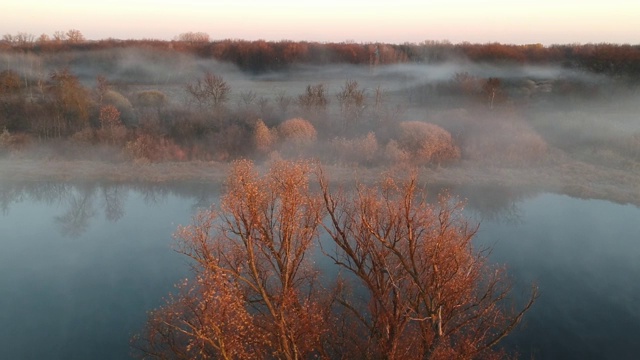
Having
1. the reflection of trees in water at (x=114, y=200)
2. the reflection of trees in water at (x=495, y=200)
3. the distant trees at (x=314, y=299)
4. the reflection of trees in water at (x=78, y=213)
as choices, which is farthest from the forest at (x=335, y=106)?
the distant trees at (x=314, y=299)

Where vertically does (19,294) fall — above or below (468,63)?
below

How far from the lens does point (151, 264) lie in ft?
41.8

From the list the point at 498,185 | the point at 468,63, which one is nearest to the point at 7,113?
the point at 498,185

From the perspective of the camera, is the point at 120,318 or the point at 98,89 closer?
the point at 120,318

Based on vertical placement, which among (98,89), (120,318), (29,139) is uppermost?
(98,89)

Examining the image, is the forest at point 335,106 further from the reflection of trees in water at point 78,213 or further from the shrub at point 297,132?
the reflection of trees in water at point 78,213

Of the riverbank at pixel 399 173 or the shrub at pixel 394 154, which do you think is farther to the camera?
the shrub at pixel 394 154

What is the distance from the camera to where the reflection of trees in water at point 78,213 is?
597 inches

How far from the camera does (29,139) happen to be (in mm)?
22922

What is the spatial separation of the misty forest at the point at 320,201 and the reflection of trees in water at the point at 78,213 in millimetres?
98

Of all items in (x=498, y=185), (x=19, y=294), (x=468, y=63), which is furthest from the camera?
(x=468, y=63)

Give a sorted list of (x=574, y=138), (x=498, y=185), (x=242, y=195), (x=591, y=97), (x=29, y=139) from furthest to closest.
Result: (x=591, y=97) < (x=574, y=138) < (x=29, y=139) < (x=498, y=185) < (x=242, y=195)

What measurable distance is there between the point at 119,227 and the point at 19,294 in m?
4.20

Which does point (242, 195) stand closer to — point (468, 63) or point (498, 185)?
point (498, 185)
